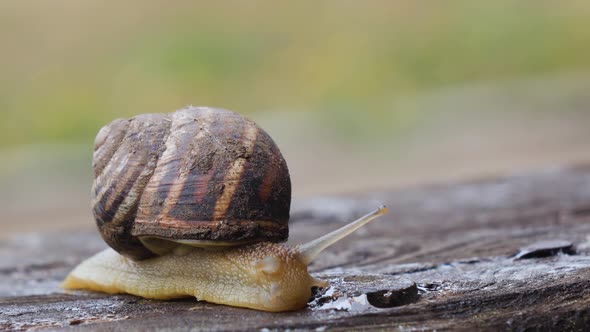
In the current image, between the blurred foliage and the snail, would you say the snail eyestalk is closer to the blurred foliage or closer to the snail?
the snail

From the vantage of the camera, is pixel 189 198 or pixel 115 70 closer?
pixel 189 198

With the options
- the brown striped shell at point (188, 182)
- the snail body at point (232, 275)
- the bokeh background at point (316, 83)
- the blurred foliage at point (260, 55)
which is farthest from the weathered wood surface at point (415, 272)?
the blurred foliage at point (260, 55)

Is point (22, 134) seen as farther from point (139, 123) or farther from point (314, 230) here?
point (139, 123)

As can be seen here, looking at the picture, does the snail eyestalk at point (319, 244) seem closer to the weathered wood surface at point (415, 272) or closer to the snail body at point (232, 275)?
the snail body at point (232, 275)

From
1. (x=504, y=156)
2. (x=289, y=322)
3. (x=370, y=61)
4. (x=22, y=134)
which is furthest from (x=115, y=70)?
(x=289, y=322)

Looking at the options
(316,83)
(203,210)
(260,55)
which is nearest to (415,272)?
(203,210)

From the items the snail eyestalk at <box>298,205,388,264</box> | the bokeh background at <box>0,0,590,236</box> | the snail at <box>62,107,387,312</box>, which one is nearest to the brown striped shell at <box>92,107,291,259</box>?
the snail at <box>62,107,387,312</box>
